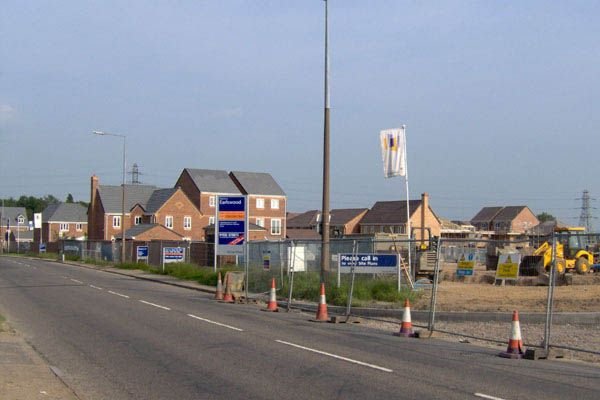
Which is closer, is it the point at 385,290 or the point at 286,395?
the point at 286,395

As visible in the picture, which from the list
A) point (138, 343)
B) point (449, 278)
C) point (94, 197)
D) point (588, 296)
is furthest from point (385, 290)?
point (94, 197)

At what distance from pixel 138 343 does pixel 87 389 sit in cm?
437

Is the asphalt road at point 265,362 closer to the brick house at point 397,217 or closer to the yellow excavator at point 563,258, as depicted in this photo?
the yellow excavator at point 563,258

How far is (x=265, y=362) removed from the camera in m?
12.1

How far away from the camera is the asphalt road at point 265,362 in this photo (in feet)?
32.1

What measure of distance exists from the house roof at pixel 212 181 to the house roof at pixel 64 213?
118 feet

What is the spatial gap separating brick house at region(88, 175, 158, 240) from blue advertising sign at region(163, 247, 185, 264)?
43487 mm

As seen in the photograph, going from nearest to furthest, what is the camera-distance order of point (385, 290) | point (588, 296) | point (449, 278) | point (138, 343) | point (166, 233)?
point (138, 343)
point (385, 290)
point (588, 296)
point (449, 278)
point (166, 233)

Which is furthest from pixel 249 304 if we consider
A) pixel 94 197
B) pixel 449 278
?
pixel 94 197

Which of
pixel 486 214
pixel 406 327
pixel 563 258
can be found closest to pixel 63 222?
pixel 486 214

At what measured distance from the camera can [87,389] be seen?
992cm

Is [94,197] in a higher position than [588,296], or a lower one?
higher

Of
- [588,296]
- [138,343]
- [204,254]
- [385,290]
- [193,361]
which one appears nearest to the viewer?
[193,361]

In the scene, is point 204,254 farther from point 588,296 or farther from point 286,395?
point 286,395
